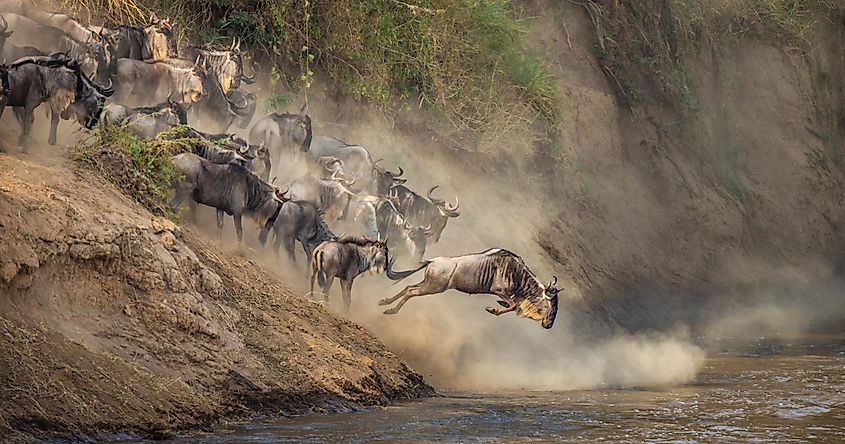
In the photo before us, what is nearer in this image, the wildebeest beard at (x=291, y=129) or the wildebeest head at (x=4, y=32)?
the wildebeest head at (x=4, y=32)

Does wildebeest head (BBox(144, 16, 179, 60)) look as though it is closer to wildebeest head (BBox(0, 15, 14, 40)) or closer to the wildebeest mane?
wildebeest head (BBox(0, 15, 14, 40))

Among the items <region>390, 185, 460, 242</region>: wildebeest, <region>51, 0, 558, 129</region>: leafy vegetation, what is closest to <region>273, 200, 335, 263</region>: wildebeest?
<region>390, 185, 460, 242</region>: wildebeest

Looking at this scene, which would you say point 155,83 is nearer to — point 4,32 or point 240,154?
point 240,154

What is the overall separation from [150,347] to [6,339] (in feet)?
4.72

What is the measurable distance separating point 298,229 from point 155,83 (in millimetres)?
2712

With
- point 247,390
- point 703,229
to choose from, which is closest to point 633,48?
point 703,229

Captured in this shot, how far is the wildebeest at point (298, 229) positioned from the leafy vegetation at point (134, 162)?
1.71 meters

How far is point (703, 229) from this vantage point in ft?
90.9

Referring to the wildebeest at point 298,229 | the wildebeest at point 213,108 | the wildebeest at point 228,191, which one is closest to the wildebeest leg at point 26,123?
the wildebeest at point 228,191

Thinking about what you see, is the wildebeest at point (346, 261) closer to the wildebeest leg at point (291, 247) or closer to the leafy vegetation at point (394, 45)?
A: the wildebeest leg at point (291, 247)

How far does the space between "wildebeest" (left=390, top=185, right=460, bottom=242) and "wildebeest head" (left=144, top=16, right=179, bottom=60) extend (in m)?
3.33

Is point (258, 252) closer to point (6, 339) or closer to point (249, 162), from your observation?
point (249, 162)

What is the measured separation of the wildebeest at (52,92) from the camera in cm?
1357

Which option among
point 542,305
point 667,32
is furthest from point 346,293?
point 667,32
